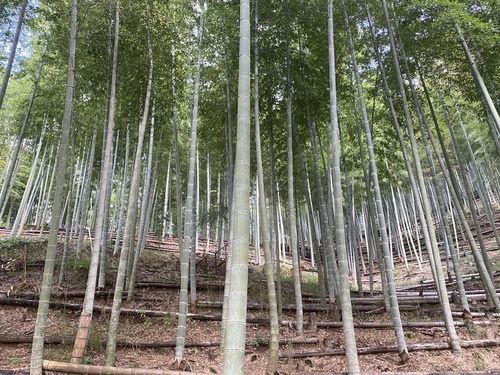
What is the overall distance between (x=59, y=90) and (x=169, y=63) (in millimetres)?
2828

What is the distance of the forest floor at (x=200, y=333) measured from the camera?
12.6 feet

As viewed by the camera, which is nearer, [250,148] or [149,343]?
[149,343]

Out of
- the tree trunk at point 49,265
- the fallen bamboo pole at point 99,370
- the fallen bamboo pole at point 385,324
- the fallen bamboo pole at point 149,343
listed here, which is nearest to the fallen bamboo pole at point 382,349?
the fallen bamboo pole at point 149,343

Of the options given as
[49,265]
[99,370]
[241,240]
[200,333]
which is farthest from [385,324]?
[49,265]

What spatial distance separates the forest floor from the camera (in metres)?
3.85

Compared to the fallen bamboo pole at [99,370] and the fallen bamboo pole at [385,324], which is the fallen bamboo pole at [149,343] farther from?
the fallen bamboo pole at [99,370]

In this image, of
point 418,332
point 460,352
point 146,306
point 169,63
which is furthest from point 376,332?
point 169,63

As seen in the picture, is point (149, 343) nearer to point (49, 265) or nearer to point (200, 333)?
point (200, 333)

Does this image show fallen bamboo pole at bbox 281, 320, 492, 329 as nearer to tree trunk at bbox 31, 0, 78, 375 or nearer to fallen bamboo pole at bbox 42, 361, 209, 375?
fallen bamboo pole at bbox 42, 361, 209, 375

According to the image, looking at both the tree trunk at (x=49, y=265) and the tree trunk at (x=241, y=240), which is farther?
the tree trunk at (x=49, y=265)

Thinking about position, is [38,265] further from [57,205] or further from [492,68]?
[492,68]

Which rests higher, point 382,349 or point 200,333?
point 200,333

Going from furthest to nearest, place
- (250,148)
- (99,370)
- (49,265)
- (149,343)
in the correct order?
(250,148)
(149,343)
(49,265)
(99,370)

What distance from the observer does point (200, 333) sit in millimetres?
4930
